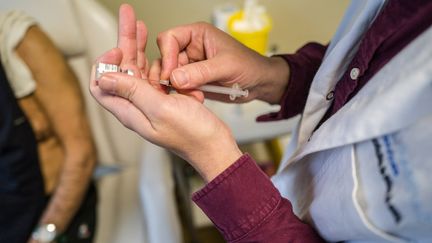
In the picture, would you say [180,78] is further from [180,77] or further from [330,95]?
[330,95]

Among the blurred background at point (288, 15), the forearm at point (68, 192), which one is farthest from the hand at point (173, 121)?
the forearm at point (68, 192)

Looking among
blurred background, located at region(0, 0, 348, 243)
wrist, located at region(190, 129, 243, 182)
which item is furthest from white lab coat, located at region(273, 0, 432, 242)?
blurred background, located at region(0, 0, 348, 243)

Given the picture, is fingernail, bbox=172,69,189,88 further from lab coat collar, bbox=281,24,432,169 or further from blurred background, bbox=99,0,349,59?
blurred background, bbox=99,0,349,59

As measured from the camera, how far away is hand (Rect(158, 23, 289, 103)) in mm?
559

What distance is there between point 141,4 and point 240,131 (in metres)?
0.43

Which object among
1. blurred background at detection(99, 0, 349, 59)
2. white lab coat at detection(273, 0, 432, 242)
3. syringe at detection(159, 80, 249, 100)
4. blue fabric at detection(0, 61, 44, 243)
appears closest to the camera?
white lab coat at detection(273, 0, 432, 242)

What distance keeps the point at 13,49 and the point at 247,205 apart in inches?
30.6

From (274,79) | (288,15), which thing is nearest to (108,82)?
(274,79)

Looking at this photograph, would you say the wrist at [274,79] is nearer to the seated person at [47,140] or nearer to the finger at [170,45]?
the finger at [170,45]

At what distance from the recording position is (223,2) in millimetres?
1150

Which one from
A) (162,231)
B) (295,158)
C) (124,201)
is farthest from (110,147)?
(295,158)

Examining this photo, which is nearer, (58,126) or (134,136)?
(58,126)

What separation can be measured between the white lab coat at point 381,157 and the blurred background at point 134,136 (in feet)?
1.58

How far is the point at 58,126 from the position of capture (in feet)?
3.28
